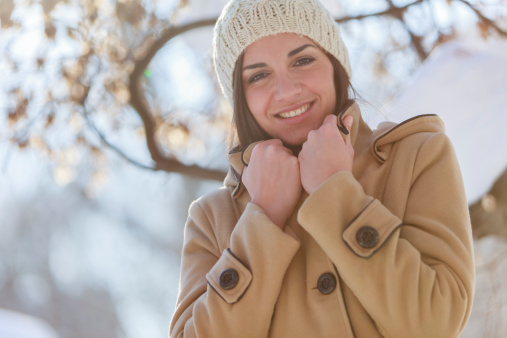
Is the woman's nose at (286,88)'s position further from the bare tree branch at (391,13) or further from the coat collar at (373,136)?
the bare tree branch at (391,13)

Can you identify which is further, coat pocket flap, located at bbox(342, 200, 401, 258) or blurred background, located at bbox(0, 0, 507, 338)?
blurred background, located at bbox(0, 0, 507, 338)

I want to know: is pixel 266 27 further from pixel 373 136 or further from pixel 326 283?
pixel 326 283

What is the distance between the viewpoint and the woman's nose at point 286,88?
171 centimetres

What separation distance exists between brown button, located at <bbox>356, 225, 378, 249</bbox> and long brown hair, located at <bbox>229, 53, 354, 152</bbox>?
54cm

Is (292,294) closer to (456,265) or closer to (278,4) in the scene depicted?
(456,265)

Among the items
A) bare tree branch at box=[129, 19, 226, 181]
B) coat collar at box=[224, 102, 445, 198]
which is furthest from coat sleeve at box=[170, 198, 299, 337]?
bare tree branch at box=[129, 19, 226, 181]

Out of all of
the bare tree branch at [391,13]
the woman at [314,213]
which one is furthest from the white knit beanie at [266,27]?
the bare tree branch at [391,13]

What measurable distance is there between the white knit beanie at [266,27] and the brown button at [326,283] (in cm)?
71

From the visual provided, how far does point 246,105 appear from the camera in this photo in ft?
6.20

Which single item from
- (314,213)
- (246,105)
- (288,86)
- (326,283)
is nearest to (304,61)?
(288,86)

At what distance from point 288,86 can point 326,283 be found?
557mm

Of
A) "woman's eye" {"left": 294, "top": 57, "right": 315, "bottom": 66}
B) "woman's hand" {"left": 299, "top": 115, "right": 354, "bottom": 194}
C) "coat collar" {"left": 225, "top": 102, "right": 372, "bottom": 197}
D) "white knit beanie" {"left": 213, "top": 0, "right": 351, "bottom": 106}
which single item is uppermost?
"white knit beanie" {"left": 213, "top": 0, "right": 351, "bottom": 106}

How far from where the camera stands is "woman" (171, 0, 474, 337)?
54.4 inches

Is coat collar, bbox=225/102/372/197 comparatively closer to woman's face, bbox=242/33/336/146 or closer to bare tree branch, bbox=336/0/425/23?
woman's face, bbox=242/33/336/146
